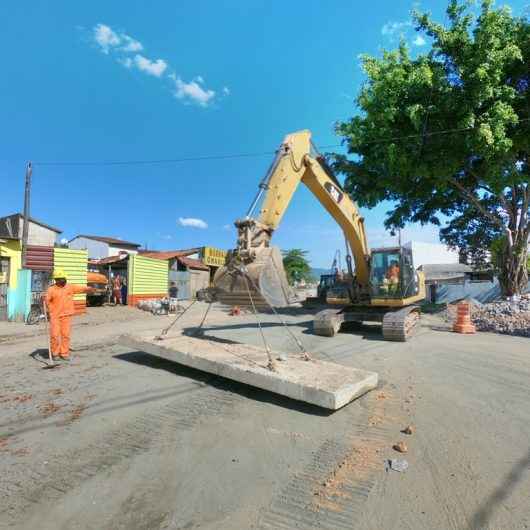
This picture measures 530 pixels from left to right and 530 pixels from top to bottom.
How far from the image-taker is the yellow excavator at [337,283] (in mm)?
6402

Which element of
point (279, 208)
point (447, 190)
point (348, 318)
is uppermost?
point (447, 190)

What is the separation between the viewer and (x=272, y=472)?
334 centimetres

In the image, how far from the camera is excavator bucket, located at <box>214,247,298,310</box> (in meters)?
6.22

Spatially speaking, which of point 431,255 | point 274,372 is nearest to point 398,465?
point 274,372

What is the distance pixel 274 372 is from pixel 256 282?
5.25ft

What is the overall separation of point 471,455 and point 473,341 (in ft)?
24.3

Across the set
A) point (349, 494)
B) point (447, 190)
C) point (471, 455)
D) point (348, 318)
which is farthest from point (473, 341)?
point (447, 190)

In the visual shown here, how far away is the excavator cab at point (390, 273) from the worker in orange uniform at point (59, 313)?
7.68 meters

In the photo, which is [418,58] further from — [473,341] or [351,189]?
[473,341]

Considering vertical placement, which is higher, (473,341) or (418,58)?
(418,58)

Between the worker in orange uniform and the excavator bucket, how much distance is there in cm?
301

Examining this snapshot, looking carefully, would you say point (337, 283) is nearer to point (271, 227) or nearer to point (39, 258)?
point (271, 227)

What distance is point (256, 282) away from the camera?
20.3ft

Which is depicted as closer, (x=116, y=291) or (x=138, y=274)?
(x=116, y=291)
